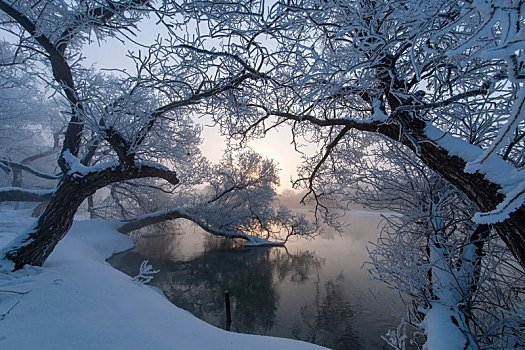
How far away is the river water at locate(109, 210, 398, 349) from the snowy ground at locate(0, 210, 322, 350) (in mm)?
2181

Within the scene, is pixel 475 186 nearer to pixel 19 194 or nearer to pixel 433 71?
pixel 433 71

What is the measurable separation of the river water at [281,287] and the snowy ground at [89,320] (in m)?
2.18

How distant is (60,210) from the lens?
14.4ft

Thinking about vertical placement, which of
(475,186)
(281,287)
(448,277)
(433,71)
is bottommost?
(281,287)

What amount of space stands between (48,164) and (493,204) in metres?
34.3

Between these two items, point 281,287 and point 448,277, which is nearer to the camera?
point 448,277

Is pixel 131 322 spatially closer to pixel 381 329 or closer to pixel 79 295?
pixel 79 295

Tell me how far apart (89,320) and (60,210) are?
261 cm

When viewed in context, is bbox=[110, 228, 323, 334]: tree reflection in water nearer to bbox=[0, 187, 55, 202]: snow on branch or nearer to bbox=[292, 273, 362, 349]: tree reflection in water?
bbox=[292, 273, 362, 349]: tree reflection in water

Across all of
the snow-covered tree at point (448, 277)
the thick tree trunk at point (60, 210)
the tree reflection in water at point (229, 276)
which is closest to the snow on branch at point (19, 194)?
the tree reflection in water at point (229, 276)

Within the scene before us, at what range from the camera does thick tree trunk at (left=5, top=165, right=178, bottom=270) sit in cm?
413

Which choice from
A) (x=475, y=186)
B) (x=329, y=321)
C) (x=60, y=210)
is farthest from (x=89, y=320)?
(x=329, y=321)

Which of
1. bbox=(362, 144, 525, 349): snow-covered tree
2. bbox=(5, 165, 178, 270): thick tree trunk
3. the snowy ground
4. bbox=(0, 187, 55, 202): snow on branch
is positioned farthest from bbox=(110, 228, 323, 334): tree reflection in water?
bbox=(362, 144, 525, 349): snow-covered tree

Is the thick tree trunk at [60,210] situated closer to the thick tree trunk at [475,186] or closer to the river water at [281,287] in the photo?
the thick tree trunk at [475,186]
